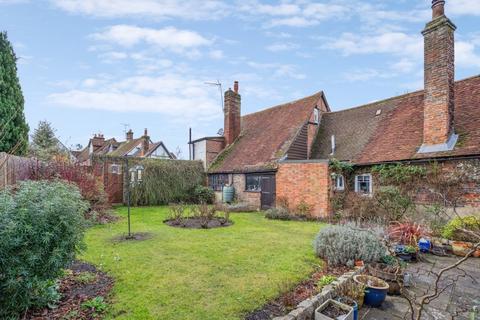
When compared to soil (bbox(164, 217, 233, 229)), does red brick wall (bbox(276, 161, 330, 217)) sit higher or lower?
higher

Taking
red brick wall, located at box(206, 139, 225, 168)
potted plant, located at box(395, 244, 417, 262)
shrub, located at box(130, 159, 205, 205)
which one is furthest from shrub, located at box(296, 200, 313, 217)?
red brick wall, located at box(206, 139, 225, 168)

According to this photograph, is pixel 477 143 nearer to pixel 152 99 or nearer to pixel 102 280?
pixel 102 280

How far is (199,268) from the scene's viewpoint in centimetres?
527

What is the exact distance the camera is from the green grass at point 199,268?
3.75 meters

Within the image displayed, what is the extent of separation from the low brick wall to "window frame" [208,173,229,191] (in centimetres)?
1301

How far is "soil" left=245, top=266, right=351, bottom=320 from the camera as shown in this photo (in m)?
3.60

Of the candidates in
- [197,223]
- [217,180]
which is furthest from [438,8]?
[217,180]

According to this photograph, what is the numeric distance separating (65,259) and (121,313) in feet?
3.35

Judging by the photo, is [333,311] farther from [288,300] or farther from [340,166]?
[340,166]

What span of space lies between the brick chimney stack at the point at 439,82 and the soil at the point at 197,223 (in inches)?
321

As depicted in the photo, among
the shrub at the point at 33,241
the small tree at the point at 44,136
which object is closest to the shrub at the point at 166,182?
the small tree at the point at 44,136

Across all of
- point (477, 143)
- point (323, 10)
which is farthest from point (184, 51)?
point (477, 143)

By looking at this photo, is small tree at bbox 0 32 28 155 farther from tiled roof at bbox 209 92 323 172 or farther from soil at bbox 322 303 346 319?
soil at bbox 322 303 346 319

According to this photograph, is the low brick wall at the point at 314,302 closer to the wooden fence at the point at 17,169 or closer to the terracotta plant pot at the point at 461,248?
the terracotta plant pot at the point at 461,248
